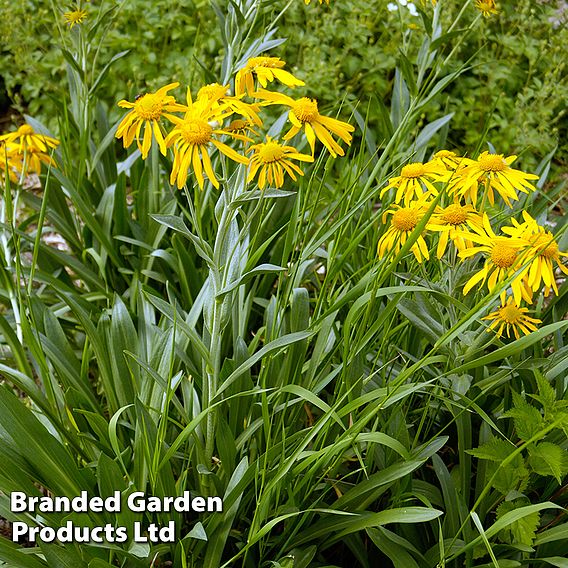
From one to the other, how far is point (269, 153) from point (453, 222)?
37 cm

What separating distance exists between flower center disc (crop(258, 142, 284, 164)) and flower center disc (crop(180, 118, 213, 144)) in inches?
4.7

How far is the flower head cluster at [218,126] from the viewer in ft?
4.16

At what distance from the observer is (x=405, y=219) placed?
1.48 meters

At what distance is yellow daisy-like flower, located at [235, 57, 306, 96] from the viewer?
138 centimetres

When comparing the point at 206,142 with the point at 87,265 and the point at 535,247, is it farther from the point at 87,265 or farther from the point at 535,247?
the point at 87,265

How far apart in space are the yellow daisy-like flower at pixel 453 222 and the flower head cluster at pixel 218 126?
0.24m

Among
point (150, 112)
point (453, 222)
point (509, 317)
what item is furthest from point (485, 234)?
point (150, 112)

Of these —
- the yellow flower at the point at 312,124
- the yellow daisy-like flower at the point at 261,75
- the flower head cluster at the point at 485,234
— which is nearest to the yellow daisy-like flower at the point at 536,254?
the flower head cluster at the point at 485,234

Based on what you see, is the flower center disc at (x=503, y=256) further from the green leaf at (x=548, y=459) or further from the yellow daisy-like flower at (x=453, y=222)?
the green leaf at (x=548, y=459)

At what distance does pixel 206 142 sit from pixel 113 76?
2955 millimetres

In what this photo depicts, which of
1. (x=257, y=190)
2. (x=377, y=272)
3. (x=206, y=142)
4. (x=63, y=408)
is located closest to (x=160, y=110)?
(x=206, y=142)

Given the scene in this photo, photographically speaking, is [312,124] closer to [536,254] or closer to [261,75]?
[261,75]

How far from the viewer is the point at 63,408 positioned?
5.98ft

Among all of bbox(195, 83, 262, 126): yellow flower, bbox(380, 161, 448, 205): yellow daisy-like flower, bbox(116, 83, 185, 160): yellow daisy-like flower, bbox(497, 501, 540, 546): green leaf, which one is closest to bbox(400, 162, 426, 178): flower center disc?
Answer: bbox(380, 161, 448, 205): yellow daisy-like flower
